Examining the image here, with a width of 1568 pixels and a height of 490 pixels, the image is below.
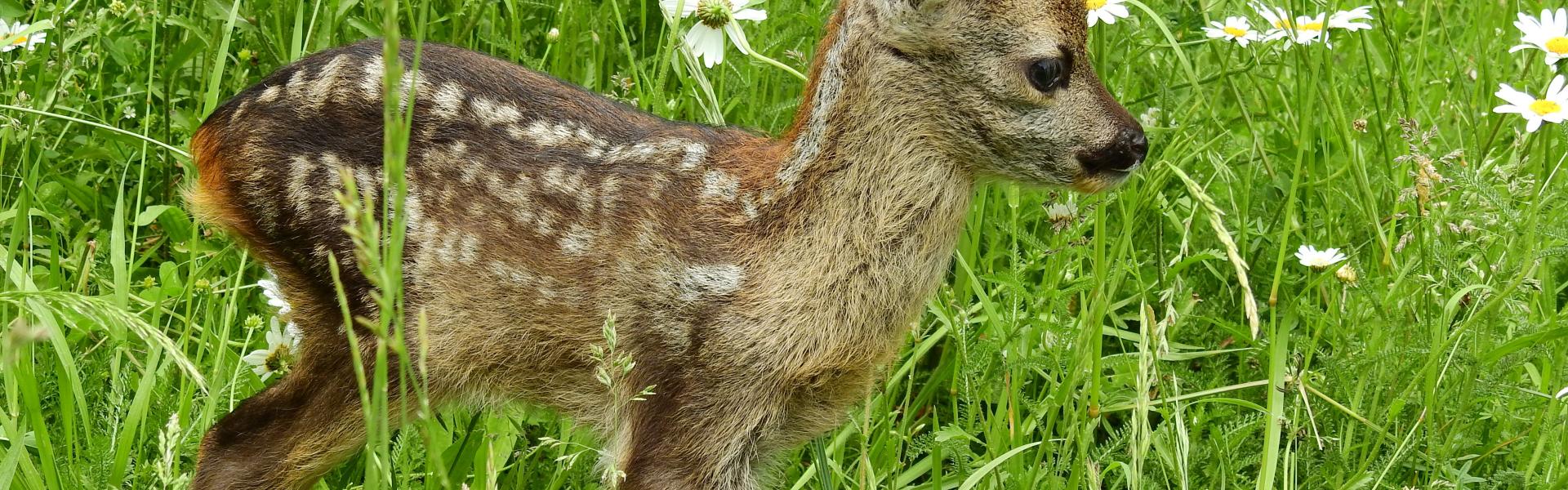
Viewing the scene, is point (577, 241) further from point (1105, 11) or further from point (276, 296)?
point (1105, 11)

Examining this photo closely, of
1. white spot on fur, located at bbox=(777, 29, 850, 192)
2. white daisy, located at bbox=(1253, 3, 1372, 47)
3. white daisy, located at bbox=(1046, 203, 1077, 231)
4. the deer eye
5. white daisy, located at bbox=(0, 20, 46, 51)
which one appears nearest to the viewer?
the deer eye

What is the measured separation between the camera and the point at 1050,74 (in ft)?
11.2

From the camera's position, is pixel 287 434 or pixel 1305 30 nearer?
pixel 287 434

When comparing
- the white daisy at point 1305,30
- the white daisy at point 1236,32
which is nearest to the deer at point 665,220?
the white daisy at point 1305,30

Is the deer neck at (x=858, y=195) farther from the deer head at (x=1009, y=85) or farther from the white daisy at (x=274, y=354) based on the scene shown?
the white daisy at (x=274, y=354)

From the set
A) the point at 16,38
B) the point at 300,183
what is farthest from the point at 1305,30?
the point at 16,38

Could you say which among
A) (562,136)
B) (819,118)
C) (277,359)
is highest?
(819,118)

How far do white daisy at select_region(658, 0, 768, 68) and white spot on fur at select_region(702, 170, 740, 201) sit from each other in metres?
0.38

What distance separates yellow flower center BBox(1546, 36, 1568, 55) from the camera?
152 inches

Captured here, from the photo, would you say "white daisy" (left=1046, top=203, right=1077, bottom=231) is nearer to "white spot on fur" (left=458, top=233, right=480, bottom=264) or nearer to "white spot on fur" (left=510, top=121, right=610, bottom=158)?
"white spot on fur" (left=510, top=121, right=610, bottom=158)

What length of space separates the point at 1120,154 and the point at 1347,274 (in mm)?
1012

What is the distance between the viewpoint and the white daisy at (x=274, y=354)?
4.07 metres

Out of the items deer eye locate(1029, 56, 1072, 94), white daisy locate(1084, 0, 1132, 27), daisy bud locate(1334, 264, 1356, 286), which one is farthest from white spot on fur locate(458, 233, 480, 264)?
daisy bud locate(1334, 264, 1356, 286)

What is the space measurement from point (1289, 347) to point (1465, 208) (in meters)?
0.88
